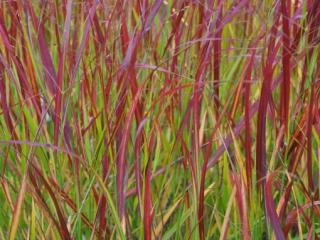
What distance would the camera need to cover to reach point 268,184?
993 millimetres

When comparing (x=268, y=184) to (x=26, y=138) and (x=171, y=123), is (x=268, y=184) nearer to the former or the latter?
(x=171, y=123)

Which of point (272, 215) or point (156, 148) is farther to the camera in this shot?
point (156, 148)

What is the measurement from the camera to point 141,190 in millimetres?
1139

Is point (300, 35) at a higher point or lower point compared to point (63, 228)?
higher

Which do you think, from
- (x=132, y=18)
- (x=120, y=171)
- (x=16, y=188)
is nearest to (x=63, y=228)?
(x=120, y=171)

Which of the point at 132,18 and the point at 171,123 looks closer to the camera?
the point at 171,123

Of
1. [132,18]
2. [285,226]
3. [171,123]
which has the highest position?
[132,18]

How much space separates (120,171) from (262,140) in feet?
0.70

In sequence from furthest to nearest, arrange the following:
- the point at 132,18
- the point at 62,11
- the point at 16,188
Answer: the point at 62,11
the point at 132,18
the point at 16,188

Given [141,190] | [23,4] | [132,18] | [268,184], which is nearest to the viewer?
[268,184]

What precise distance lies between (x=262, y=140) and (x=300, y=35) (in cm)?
21

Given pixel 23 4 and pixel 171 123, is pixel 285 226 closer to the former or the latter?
pixel 171 123

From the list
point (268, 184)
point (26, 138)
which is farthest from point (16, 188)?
point (268, 184)

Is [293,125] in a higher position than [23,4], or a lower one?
lower
